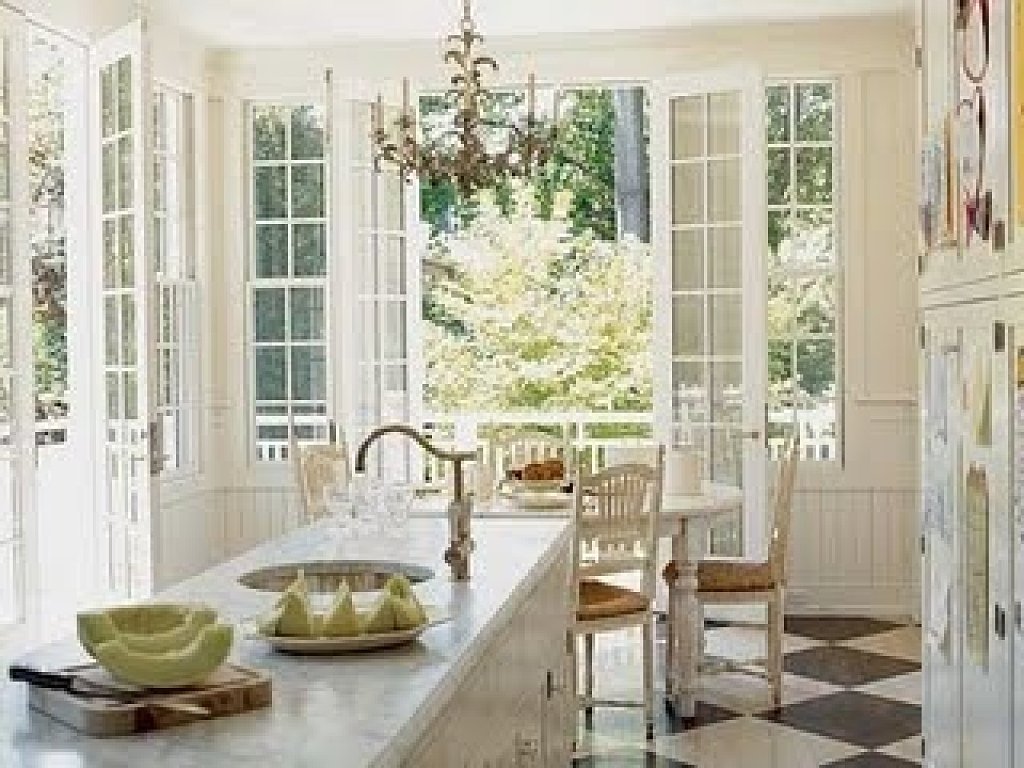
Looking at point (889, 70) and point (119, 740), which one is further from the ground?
point (889, 70)

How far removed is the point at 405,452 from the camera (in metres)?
7.26

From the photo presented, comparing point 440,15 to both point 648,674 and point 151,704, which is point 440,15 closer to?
point 648,674

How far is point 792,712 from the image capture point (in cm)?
534

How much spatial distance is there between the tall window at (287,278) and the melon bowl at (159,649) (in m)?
5.55

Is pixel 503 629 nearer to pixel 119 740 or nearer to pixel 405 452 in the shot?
pixel 119 740

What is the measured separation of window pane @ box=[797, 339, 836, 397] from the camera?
280 inches

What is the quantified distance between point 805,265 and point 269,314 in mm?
2742

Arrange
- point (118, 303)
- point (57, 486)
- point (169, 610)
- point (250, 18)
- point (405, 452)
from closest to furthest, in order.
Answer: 1. point (169, 610)
2. point (118, 303)
3. point (250, 18)
4. point (405, 452)
5. point (57, 486)

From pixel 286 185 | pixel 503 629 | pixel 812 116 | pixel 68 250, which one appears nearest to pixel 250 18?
pixel 286 185

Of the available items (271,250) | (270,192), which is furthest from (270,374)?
(270,192)

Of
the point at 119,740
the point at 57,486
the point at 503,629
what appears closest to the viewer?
the point at 119,740

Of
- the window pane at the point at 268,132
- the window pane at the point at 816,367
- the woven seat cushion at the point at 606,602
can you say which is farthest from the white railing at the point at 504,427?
the woven seat cushion at the point at 606,602

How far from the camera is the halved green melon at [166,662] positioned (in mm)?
1679

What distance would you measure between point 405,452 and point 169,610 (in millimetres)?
5337
